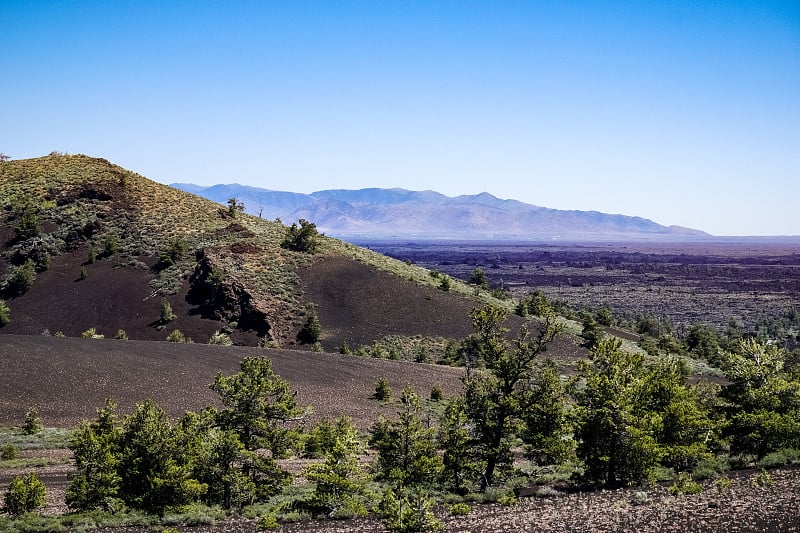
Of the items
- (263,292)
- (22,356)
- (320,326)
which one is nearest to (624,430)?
(22,356)

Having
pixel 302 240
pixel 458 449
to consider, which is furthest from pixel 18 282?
pixel 458 449

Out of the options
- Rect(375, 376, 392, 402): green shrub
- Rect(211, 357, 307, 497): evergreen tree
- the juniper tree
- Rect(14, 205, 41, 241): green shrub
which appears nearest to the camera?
Rect(211, 357, 307, 497): evergreen tree

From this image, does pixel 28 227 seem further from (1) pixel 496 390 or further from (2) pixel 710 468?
(2) pixel 710 468

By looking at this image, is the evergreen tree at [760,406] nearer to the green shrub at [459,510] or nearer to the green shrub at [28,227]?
the green shrub at [459,510]

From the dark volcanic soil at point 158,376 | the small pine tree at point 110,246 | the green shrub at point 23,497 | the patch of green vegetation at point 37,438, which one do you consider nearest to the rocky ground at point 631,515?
the green shrub at point 23,497

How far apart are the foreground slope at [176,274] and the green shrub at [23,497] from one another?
111ft

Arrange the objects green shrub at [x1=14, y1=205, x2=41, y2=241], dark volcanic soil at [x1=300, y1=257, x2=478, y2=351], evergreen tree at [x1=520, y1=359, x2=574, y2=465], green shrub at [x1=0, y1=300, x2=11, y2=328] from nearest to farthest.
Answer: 1. evergreen tree at [x1=520, y1=359, x2=574, y2=465]
2. green shrub at [x1=0, y1=300, x2=11, y2=328]
3. dark volcanic soil at [x1=300, y1=257, x2=478, y2=351]
4. green shrub at [x1=14, y1=205, x2=41, y2=241]

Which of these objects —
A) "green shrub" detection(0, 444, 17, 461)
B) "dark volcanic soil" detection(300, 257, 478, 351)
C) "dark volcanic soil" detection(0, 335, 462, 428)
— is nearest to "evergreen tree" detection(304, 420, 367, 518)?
"green shrub" detection(0, 444, 17, 461)

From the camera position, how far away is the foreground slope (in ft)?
183

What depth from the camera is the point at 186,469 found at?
64.1 feet

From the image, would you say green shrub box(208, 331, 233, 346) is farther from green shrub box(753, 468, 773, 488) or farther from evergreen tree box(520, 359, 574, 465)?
green shrub box(753, 468, 773, 488)

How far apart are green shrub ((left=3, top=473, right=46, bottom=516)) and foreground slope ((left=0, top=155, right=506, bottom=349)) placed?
1329 inches

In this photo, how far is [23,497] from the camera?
19.1 m

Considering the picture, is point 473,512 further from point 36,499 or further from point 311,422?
point 311,422
